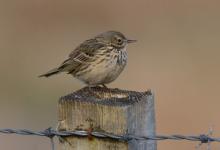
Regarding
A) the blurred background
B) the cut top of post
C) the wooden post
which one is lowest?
the wooden post

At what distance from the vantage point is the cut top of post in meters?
6.44

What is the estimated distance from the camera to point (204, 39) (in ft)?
55.8

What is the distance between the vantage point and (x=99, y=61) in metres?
9.65

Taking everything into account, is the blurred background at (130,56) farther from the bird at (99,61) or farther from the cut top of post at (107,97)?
the cut top of post at (107,97)

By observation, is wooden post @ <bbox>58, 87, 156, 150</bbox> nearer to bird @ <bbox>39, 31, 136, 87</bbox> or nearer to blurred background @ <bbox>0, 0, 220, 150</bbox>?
bird @ <bbox>39, 31, 136, 87</bbox>

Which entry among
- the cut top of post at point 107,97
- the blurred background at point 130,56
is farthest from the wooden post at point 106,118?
the blurred background at point 130,56

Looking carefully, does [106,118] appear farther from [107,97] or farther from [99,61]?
[99,61]

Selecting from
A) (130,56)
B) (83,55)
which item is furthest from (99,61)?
(130,56)

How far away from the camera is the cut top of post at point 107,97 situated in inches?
254

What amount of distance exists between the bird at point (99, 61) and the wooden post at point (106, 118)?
2.83 m

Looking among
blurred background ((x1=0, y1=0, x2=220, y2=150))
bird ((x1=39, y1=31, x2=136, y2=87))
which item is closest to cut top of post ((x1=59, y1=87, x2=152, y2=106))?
bird ((x1=39, y1=31, x2=136, y2=87))

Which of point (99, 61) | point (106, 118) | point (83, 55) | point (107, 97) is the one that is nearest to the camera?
point (106, 118)

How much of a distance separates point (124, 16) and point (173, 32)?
1346 millimetres

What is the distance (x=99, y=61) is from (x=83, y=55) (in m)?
0.22
